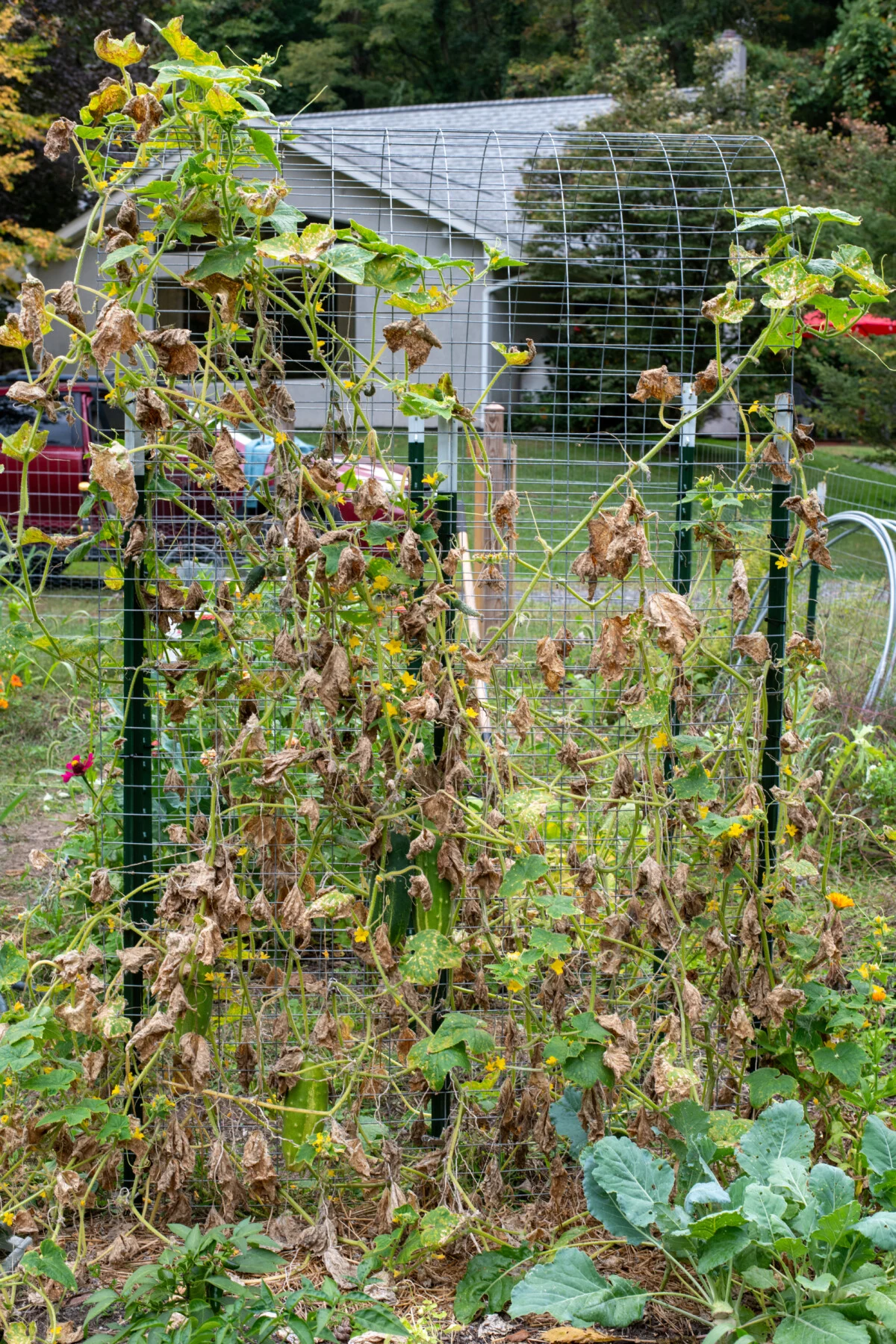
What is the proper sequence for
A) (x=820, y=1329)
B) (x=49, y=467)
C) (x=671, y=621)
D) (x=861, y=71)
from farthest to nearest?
(x=861, y=71)
(x=49, y=467)
(x=671, y=621)
(x=820, y=1329)

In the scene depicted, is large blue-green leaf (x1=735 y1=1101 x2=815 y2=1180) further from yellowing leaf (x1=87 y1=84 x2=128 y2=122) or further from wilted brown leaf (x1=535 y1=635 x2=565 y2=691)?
yellowing leaf (x1=87 y1=84 x2=128 y2=122)

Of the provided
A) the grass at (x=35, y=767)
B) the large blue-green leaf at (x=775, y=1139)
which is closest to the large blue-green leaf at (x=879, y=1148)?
the large blue-green leaf at (x=775, y=1139)

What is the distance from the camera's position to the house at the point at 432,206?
2863 mm

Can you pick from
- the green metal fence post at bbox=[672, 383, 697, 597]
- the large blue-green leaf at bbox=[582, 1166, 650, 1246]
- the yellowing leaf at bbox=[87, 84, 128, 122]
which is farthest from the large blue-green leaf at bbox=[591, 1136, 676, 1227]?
the yellowing leaf at bbox=[87, 84, 128, 122]

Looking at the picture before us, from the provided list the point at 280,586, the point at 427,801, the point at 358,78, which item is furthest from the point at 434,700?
the point at 358,78

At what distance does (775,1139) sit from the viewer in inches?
89.8

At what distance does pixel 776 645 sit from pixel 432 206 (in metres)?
1.62

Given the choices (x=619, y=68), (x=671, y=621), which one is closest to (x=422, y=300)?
(x=671, y=621)

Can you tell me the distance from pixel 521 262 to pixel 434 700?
941 millimetres

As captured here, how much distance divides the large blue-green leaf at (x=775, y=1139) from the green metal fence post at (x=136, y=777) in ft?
4.57

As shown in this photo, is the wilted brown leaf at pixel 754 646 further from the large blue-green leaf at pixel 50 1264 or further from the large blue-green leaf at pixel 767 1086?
the large blue-green leaf at pixel 50 1264

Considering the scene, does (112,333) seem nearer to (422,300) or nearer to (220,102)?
(220,102)

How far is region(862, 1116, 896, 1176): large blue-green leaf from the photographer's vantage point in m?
2.27

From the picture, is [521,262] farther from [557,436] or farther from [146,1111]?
[146,1111]
